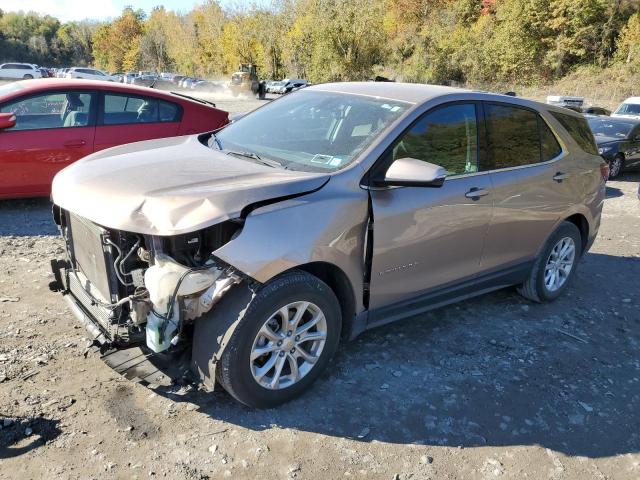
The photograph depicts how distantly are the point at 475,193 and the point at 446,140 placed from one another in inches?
16.9

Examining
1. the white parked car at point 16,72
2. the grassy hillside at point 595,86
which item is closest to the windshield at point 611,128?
the grassy hillside at point 595,86

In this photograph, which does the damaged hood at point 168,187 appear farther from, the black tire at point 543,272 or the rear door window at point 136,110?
the rear door window at point 136,110

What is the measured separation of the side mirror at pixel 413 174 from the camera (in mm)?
3176

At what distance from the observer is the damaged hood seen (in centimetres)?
271

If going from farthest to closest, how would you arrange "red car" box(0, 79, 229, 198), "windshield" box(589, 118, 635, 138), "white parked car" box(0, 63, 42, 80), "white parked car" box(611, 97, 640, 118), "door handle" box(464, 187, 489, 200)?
"white parked car" box(0, 63, 42, 80) < "white parked car" box(611, 97, 640, 118) < "windshield" box(589, 118, 635, 138) < "red car" box(0, 79, 229, 198) < "door handle" box(464, 187, 489, 200)

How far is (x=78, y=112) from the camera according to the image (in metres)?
6.70

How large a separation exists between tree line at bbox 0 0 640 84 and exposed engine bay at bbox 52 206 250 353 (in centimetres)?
4307

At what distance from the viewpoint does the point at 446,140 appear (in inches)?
150

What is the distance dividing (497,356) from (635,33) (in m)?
46.5

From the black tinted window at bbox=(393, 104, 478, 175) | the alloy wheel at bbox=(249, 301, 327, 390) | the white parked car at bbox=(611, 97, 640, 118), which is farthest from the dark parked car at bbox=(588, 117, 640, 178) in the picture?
the alloy wheel at bbox=(249, 301, 327, 390)

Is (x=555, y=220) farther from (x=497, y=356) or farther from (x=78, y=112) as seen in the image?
(x=78, y=112)

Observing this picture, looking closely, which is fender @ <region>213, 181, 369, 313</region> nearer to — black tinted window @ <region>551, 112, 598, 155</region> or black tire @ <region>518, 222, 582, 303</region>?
black tire @ <region>518, 222, 582, 303</region>

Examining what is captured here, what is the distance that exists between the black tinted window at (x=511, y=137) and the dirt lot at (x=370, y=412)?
4.42ft

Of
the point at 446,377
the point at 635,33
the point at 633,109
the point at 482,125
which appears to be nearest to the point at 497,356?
the point at 446,377
